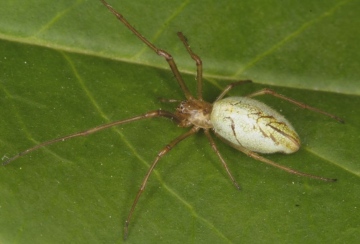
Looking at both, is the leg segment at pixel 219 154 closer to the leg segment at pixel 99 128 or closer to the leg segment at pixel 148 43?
the leg segment at pixel 99 128

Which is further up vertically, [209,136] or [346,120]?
[346,120]

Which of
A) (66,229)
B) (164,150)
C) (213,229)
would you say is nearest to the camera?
(66,229)

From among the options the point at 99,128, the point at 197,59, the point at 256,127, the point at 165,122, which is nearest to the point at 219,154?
the point at 256,127

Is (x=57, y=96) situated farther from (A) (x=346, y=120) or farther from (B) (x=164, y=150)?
(A) (x=346, y=120)

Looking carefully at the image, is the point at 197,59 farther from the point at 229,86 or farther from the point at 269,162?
the point at 269,162

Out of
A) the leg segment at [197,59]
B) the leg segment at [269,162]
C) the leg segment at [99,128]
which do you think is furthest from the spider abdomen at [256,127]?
the leg segment at [99,128]

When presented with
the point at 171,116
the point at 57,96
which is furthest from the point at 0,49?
the point at 171,116
